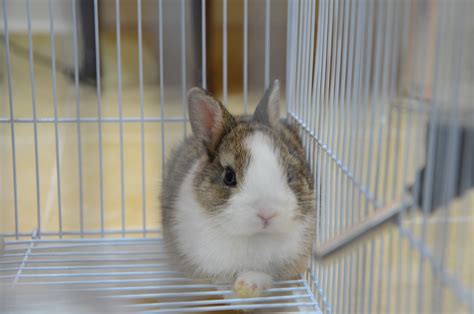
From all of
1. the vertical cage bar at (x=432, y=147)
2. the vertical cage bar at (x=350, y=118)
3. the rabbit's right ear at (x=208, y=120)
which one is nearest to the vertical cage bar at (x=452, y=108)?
the vertical cage bar at (x=432, y=147)

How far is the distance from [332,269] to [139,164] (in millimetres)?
1403

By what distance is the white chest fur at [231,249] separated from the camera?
1331 millimetres

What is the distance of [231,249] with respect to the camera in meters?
1.34

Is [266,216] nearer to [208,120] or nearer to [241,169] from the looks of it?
[241,169]

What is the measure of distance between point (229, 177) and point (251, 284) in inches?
9.9

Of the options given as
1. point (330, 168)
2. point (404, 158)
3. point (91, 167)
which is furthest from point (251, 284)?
point (91, 167)

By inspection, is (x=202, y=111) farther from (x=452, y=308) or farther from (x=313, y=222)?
(x=452, y=308)

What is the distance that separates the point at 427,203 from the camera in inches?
26.9

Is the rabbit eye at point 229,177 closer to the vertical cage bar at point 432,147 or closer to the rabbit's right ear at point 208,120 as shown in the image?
the rabbit's right ear at point 208,120

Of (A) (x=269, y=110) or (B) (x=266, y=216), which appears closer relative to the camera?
(B) (x=266, y=216)

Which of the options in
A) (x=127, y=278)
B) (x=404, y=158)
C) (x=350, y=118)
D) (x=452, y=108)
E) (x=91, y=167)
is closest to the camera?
(x=452, y=108)

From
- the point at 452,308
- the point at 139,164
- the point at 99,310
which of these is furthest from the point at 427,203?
the point at 139,164

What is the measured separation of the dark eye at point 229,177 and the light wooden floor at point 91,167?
339mm

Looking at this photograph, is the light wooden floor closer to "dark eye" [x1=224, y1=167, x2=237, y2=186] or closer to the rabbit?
the rabbit
